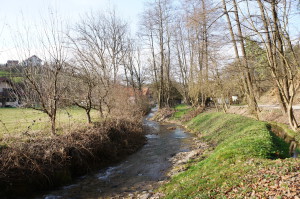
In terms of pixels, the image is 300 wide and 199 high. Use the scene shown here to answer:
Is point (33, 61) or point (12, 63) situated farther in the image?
point (33, 61)

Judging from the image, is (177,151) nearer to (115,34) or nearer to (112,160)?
(112,160)

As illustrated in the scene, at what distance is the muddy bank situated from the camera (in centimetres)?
780

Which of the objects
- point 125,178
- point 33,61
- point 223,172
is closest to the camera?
point 223,172

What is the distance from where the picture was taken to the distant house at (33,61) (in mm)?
10523

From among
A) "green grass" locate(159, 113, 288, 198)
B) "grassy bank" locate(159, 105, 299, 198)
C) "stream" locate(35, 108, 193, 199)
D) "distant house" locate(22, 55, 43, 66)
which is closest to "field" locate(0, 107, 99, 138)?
"distant house" locate(22, 55, 43, 66)

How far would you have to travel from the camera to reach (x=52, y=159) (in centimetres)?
884

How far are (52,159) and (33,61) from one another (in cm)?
519

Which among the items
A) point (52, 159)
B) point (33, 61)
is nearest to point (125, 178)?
point (52, 159)

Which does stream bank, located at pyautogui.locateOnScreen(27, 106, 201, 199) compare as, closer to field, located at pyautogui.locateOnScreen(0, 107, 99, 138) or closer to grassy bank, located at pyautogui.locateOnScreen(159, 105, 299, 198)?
grassy bank, located at pyautogui.locateOnScreen(159, 105, 299, 198)

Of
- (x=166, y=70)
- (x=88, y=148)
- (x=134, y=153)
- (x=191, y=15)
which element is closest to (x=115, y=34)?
(x=166, y=70)

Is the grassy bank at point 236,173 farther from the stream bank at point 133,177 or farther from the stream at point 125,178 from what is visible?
the stream at point 125,178

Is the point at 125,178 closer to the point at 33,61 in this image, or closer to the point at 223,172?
the point at 223,172

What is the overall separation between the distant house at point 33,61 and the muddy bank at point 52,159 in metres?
3.78

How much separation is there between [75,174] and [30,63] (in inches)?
227
